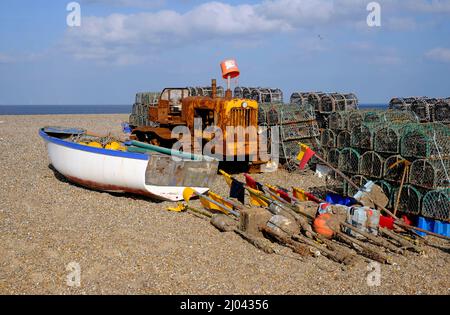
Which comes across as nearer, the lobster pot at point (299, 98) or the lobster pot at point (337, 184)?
the lobster pot at point (337, 184)

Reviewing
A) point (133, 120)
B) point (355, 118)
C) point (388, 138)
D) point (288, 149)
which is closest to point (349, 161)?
point (388, 138)

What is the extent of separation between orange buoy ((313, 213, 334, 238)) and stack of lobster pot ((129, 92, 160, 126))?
41.7 feet

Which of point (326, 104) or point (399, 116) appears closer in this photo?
point (399, 116)

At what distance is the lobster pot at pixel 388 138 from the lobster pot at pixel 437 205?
1110 mm

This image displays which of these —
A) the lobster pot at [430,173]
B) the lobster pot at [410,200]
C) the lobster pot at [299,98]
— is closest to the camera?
the lobster pot at [430,173]

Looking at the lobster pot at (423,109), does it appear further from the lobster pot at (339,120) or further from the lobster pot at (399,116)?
the lobster pot at (339,120)

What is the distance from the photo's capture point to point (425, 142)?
802 centimetres

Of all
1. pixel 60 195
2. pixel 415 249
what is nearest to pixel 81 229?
pixel 60 195

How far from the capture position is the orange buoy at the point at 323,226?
705cm

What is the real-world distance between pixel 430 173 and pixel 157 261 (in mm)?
4647

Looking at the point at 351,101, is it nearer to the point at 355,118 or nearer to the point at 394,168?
the point at 355,118

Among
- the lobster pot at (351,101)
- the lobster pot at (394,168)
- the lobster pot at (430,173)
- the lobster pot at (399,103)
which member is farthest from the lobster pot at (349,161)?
the lobster pot at (399,103)
